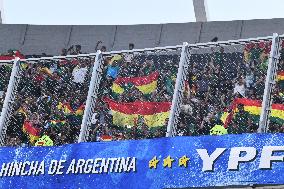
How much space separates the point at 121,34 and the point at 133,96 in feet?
50.4

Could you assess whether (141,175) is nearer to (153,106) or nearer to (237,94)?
(153,106)

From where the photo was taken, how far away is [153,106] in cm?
1627

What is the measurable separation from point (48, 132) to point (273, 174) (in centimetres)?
498

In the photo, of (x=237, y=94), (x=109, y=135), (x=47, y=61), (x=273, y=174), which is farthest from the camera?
(x=47, y=61)

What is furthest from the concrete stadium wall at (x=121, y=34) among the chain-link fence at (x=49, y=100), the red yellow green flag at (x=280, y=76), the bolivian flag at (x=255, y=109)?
the bolivian flag at (x=255, y=109)

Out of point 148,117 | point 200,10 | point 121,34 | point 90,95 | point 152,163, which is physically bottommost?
point 152,163

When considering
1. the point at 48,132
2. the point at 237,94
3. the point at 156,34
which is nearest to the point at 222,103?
the point at 237,94

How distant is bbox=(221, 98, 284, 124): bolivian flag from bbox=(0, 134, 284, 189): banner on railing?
1.10 ft

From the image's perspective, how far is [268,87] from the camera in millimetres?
15102

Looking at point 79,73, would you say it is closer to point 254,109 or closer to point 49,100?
point 49,100

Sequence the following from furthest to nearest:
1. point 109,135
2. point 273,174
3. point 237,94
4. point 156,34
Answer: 1. point 156,34
2. point 109,135
3. point 237,94
4. point 273,174

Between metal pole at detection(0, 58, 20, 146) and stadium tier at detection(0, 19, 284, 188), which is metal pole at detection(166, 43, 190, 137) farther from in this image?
metal pole at detection(0, 58, 20, 146)

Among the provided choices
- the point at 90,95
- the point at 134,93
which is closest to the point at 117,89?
the point at 134,93

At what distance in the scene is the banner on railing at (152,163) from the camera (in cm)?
1498
